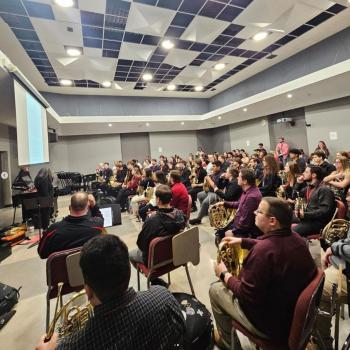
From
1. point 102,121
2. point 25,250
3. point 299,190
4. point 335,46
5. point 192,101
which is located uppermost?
point 192,101

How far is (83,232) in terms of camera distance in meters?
2.06

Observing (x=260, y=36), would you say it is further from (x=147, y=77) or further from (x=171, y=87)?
(x=171, y=87)

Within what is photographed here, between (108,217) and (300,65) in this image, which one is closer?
(108,217)

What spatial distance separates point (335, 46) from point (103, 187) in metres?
7.88

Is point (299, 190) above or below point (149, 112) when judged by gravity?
below

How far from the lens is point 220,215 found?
133 inches

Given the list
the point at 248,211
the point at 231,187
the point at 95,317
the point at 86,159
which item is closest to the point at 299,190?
the point at 231,187

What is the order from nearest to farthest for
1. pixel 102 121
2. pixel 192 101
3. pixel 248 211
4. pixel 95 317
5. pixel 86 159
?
1. pixel 95 317
2. pixel 248 211
3. pixel 102 121
4. pixel 86 159
5. pixel 192 101

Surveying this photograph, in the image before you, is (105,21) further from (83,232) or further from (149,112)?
(149,112)

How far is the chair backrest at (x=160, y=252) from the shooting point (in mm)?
2037

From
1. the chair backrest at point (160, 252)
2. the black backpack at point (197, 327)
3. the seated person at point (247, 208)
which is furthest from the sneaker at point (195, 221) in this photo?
the black backpack at point (197, 327)

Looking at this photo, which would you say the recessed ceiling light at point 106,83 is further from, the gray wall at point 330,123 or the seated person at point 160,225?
the seated person at point 160,225

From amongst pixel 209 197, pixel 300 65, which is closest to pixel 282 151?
pixel 300 65

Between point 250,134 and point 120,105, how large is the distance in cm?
623
